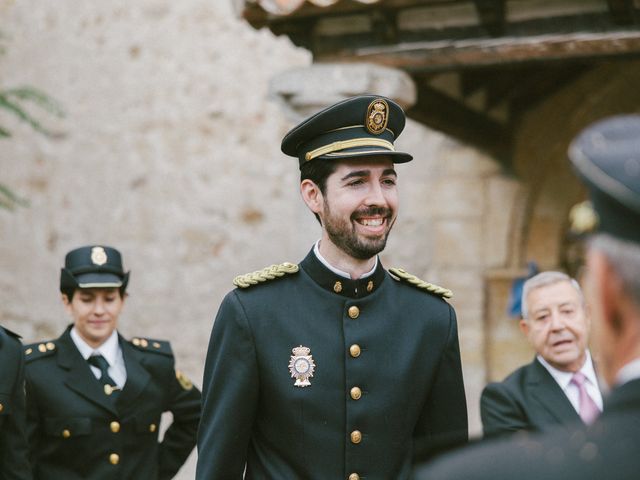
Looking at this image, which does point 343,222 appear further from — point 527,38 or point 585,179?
point 527,38

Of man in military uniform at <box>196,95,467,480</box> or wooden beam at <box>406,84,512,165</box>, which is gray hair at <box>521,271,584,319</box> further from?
wooden beam at <box>406,84,512,165</box>

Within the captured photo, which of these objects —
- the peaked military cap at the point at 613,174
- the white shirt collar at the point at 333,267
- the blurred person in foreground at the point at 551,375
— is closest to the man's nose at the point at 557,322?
the blurred person in foreground at the point at 551,375

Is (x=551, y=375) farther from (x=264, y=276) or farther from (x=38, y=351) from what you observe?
(x=38, y=351)

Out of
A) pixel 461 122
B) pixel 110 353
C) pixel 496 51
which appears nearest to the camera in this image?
pixel 110 353

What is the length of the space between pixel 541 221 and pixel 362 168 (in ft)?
15.7

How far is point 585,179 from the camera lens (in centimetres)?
137

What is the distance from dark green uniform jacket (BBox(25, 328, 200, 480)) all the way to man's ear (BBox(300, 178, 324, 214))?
1.74 metres

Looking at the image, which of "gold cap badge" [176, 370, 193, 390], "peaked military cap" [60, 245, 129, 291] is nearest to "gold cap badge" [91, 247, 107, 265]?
"peaked military cap" [60, 245, 129, 291]

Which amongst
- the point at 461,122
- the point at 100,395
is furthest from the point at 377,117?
the point at 461,122

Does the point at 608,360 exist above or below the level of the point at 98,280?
below

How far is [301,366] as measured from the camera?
2.80 m

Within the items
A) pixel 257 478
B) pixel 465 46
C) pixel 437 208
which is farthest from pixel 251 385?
pixel 437 208

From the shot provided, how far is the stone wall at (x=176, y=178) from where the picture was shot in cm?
755

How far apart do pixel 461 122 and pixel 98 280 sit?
10.4 ft
